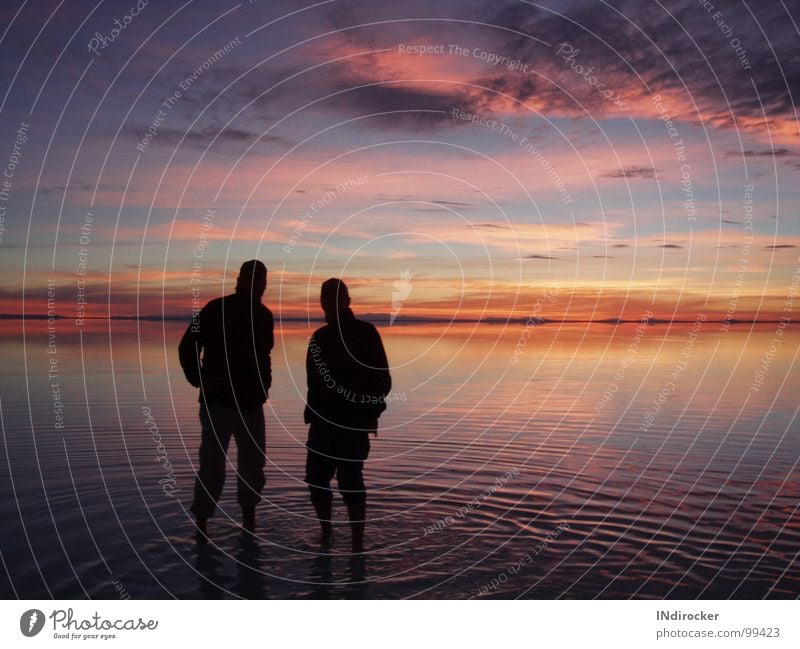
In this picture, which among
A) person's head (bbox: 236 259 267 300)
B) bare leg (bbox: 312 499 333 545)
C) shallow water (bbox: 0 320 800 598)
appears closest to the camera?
shallow water (bbox: 0 320 800 598)

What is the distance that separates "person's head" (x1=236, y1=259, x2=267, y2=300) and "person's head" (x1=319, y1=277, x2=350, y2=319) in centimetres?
86

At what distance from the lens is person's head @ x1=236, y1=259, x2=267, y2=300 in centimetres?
961

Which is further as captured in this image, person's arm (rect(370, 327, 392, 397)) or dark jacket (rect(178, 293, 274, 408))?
dark jacket (rect(178, 293, 274, 408))

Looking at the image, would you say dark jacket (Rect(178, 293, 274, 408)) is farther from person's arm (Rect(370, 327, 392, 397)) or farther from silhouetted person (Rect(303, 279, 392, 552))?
person's arm (Rect(370, 327, 392, 397))

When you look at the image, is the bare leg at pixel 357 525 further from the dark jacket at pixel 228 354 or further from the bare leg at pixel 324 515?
the dark jacket at pixel 228 354

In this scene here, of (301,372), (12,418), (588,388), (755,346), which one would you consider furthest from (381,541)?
(755,346)

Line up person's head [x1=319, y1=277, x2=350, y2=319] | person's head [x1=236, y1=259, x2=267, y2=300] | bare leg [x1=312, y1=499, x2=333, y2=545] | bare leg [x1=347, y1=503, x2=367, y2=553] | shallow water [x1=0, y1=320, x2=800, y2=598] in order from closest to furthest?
shallow water [x1=0, y1=320, x2=800, y2=598] < person's head [x1=319, y1=277, x2=350, y2=319] < bare leg [x1=347, y1=503, x2=367, y2=553] < person's head [x1=236, y1=259, x2=267, y2=300] < bare leg [x1=312, y1=499, x2=333, y2=545]

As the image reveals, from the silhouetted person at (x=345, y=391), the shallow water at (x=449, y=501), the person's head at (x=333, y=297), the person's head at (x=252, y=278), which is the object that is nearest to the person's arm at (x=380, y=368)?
the silhouetted person at (x=345, y=391)

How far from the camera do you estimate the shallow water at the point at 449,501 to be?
853 centimetres

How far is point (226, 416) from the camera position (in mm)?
9742

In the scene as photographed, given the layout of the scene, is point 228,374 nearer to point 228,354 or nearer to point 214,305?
point 228,354

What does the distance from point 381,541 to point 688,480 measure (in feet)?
16.8

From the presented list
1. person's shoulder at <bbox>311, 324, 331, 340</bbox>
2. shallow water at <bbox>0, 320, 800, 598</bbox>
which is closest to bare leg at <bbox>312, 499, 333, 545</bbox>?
shallow water at <bbox>0, 320, 800, 598</bbox>

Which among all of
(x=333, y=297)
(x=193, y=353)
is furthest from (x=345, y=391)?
(x=193, y=353)
